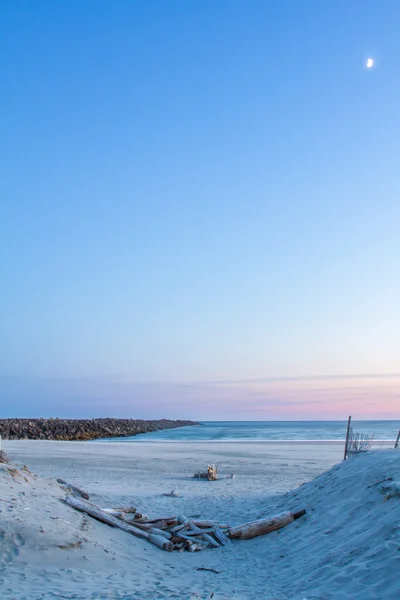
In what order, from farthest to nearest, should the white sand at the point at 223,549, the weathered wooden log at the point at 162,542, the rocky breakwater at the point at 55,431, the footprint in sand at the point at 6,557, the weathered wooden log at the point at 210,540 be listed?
the rocky breakwater at the point at 55,431 < the weathered wooden log at the point at 210,540 < the weathered wooden log at the point at 162,542 < the footprint in sand at the point at 6,557 < the white sand at the point at 223,549

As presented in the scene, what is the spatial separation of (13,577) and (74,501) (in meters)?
3.85

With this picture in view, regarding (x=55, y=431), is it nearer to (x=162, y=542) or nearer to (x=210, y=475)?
(x=210, y=475)

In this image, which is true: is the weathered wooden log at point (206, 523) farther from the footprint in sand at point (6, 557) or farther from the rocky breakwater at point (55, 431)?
the rocky breakwater at point (55, 431)

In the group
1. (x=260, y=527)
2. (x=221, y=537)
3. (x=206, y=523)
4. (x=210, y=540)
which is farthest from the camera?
(x=206, y=523)

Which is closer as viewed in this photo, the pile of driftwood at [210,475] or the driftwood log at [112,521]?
the driftwood log at [112,521]

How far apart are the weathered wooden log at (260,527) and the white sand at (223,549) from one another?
8.4 inches

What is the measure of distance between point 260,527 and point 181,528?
1.68 meters

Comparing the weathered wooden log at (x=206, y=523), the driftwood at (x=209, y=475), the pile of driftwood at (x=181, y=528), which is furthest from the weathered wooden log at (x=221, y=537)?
the driftwood at (x=209, y=475)

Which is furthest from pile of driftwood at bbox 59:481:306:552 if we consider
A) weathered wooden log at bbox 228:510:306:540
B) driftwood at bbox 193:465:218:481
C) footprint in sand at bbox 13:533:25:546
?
driftwood at bbox 193:465:218:481

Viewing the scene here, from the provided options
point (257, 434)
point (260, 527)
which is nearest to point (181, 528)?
point (260, 527)

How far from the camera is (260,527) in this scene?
434 inches

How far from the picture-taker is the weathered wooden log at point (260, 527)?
10.9 metres

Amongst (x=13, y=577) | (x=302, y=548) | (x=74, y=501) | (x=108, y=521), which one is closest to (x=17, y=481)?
(x=74, y=501)

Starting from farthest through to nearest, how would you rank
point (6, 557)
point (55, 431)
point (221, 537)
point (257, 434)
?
point (257, 434)
point (55, 431)
point (221, 537)
point (6, 557)
